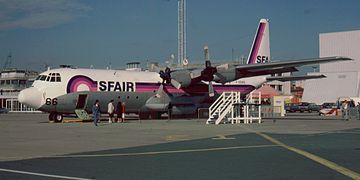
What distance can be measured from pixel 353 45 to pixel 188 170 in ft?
324

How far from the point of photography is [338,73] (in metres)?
101

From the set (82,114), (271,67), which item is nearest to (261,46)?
(271,67)

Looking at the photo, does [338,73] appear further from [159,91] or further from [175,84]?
[159,91]

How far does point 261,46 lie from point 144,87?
12.7 meters

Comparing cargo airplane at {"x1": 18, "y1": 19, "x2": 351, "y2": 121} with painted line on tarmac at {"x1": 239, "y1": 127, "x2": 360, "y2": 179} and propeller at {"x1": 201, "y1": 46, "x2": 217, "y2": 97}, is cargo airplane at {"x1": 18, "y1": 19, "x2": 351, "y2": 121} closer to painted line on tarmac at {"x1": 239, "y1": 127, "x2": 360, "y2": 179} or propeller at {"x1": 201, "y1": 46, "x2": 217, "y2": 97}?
propeller at {"x1": 201, "y1": 46, "x2": 217, "y2": 97}

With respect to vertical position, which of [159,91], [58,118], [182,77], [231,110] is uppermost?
[182,77]

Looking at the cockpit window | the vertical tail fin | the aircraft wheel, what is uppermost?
the vertical tail fin

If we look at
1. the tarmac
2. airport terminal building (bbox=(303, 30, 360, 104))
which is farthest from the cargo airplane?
airport terminal building (bbox=(303, 30, 360, 104))

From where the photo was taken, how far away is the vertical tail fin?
4122cm

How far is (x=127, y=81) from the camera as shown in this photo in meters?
33.8

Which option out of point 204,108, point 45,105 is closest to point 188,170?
point 45,105

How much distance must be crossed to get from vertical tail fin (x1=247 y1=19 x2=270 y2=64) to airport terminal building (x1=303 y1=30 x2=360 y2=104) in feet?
202

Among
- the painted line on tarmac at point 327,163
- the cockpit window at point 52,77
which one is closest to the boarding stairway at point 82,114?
the cockpit window at point 52,77

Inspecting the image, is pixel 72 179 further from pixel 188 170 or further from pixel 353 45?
A: pixel 353 45
